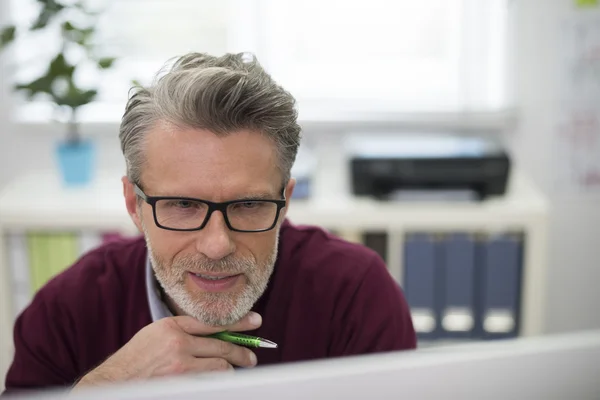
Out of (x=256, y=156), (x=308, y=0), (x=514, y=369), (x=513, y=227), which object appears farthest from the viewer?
(x=308, y=0)

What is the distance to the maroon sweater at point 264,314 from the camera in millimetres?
1322

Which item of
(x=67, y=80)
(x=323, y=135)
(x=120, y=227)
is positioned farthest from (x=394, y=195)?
(x=67, y=80)

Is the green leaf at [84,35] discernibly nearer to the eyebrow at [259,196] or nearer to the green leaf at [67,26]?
the green leaf at [67,26]

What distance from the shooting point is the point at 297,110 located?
4.02 ft

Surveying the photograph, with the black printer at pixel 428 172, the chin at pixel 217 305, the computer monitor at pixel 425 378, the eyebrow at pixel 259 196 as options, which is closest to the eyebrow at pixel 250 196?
the eyebrow at pixel 259 196

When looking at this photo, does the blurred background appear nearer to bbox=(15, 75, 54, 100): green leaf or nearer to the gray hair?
bbox=(15, 75, 54, 100): green leaf

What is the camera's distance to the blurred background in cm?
244

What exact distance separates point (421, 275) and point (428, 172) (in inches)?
12.8

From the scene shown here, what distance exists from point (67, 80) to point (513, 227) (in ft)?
4.84

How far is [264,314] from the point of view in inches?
52.8

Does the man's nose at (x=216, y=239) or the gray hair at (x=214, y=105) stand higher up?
the gray hair at (x=214, y=105)

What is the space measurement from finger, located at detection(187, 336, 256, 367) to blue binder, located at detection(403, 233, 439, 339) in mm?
1278

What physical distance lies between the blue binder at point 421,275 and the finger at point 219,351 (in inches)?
50.3

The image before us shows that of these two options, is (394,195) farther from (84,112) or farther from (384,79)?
(84,112)
